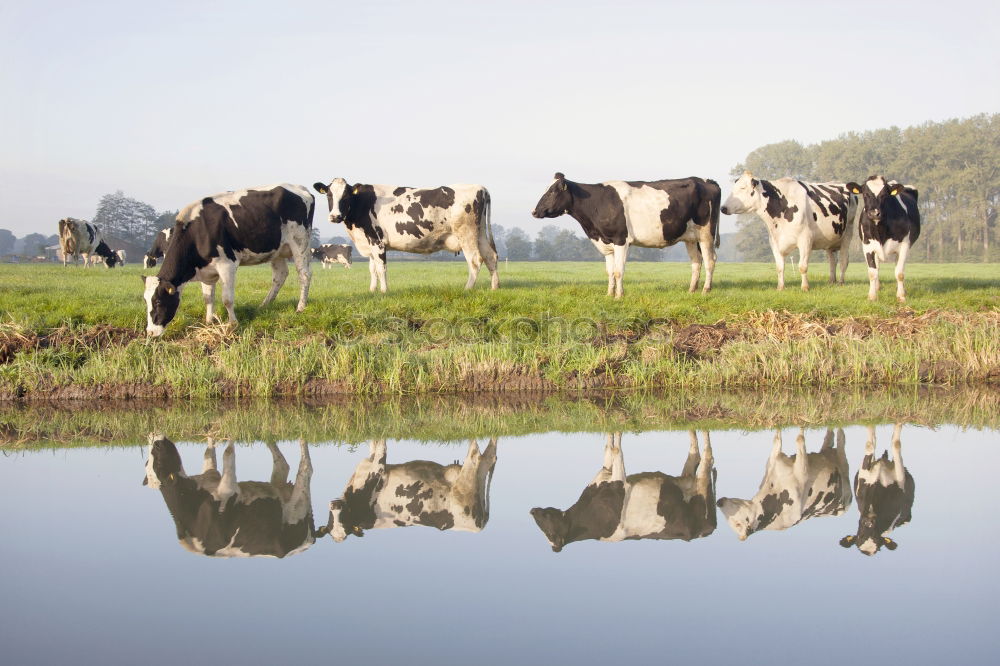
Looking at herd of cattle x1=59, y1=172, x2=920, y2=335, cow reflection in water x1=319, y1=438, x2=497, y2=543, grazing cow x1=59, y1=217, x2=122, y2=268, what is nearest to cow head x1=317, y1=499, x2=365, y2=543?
cow reflection in water x1=319, y1=438, x2=497, y2=543

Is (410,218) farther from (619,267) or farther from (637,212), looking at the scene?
(637,212)

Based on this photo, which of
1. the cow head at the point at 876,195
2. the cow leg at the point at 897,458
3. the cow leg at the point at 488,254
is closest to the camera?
the cow leg at the point at 897,458

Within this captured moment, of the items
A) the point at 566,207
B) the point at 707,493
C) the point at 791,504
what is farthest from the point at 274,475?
the point at 566,207

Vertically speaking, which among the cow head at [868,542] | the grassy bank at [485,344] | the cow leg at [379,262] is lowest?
the cow head at [868,542]

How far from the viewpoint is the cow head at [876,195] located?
16.0 meters

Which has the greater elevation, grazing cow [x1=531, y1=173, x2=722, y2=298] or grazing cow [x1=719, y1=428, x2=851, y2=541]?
grazing cow [x1=531, y1=173, x2=722, y2=298]

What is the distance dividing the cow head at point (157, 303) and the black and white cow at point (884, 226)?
1177 cm

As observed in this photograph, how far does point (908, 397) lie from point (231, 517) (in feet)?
29.4

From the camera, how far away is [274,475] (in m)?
9.02

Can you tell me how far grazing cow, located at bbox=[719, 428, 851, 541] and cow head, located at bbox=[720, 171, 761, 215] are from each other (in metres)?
8.91

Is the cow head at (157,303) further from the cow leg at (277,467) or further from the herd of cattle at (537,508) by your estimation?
the cow leg at (277,467)

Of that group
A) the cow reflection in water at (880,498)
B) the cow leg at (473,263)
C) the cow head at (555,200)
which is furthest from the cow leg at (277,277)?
the cow reflection in water at (880,498)

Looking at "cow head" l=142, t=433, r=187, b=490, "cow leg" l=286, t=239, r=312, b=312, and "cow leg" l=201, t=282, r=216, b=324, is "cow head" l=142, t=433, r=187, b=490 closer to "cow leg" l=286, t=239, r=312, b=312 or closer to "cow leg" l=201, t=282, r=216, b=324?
"cow leg" l=201, t=282, r=216, b=324

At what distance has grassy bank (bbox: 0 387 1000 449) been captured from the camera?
10555mm
